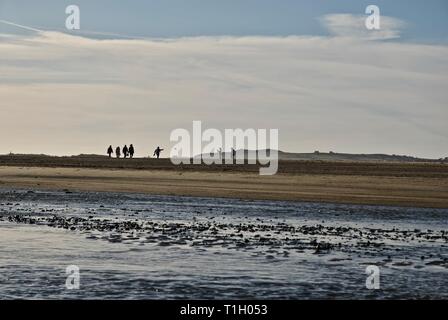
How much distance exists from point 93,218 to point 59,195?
14.9 m

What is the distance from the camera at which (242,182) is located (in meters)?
54.2

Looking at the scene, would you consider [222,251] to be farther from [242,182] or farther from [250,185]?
[242,182]

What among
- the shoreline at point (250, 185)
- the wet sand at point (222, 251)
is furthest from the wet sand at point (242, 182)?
the wet sand at point (222, 251)

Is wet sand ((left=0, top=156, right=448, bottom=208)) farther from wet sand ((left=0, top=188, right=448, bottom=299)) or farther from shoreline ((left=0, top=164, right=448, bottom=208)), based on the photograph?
wet sand ((left=0, top=188, right=448, bottom=299))

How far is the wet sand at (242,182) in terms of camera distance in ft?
145

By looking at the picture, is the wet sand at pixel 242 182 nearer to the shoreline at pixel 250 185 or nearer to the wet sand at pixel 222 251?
the shoreline at pixel 250 185

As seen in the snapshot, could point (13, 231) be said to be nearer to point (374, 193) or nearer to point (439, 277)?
point (439, 277)

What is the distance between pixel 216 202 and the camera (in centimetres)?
4144

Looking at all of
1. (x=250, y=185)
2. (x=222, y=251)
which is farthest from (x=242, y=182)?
(x=222, y=251)

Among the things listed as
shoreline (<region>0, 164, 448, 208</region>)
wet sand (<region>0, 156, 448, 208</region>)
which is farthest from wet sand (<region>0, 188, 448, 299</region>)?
wet sand (<region>0, 156, 448, 208</region>)

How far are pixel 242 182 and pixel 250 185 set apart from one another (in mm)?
2487

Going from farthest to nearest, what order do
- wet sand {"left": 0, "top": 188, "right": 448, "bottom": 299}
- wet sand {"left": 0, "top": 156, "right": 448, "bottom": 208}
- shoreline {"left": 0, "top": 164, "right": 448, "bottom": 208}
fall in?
wet sand {"left": 0, "top": 156, "right": 448, "bottom": 208}, shoreline {"left": 0, "top": 164, "right": 448, "bottom": 208}, wet sand {"left": 0, "top": 188, "right": 448, "bottom": 299}

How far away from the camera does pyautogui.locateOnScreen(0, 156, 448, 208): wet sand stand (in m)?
44.1
